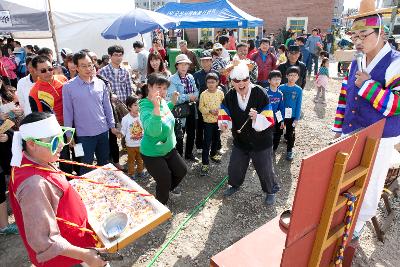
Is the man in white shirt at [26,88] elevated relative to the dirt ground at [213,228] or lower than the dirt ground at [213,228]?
elevated

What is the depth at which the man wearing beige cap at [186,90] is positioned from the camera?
16.5 feet

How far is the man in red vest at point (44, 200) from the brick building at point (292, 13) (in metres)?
23.4

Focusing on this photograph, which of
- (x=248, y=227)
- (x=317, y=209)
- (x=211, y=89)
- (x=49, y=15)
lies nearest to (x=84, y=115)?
(x=211, y=89)

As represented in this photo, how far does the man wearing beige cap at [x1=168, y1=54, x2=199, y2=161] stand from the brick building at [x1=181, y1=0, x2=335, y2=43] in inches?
783

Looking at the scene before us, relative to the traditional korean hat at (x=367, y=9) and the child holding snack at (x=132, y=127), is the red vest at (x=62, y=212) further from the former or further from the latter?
the traditional korean hat at (x=367, y=9)

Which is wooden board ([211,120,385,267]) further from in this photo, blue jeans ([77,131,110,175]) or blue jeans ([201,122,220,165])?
blue jeans ([201,122,220,165])

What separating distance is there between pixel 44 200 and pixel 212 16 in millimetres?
11065

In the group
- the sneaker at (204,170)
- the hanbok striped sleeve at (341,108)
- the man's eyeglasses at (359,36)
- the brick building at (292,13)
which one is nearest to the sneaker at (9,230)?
the sneaker at (204,170)

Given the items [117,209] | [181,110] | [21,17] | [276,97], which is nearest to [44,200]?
[117,209]

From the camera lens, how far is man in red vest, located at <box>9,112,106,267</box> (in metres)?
1.72

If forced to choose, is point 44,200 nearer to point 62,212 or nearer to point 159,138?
point 62,212

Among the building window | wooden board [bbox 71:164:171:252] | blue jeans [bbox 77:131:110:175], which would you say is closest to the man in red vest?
wooden board [bbox 71:164:171:252]

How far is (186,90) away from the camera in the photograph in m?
5.22

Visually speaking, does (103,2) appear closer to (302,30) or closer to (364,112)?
(364,112)
